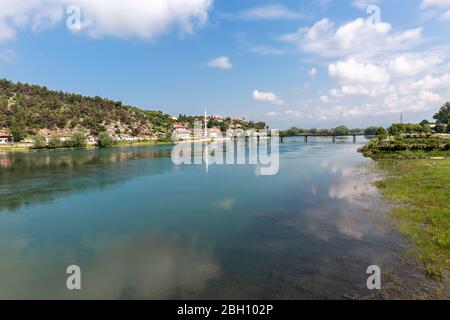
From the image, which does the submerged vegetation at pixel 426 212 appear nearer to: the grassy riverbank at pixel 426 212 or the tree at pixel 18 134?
the grassy riverbank at pixel 426 212

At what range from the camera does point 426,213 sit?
1734 centimetres

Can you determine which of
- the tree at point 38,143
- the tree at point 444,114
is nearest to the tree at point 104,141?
the tree at point 38,143

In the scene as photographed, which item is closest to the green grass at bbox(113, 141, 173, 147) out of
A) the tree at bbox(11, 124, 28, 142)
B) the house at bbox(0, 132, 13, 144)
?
the tree at bbox(11, 124, 28, 142)

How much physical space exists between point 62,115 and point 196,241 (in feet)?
468

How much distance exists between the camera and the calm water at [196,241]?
36.2 feet

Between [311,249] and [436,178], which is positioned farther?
[436,178]

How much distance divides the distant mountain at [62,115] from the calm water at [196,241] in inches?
4128

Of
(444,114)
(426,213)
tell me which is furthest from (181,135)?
(426,213)

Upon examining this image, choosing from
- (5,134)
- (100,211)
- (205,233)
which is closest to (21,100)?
(5,134)

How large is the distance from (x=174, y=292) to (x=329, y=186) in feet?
75.9

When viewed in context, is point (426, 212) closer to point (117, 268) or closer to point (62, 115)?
point (117, 268)

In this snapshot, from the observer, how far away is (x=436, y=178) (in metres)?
26.9

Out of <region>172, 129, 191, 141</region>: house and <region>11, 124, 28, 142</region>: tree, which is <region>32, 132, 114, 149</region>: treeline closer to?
<region>11, 124, 28, 142</region>: tree
